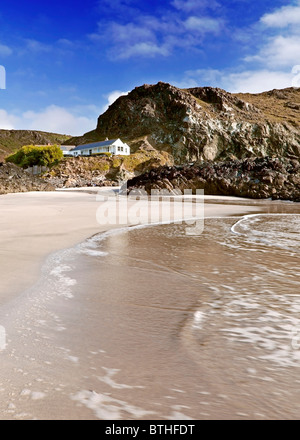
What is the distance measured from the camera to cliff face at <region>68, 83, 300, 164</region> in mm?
75875

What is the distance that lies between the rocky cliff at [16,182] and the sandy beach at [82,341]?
14628 millimetres

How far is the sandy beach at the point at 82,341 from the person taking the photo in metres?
1.42

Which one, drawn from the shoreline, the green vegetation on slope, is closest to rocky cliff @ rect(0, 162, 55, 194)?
the shoreline

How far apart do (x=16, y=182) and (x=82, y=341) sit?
18.1m

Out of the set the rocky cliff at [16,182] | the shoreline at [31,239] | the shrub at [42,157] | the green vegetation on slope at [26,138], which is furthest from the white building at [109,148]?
the green vegetation on slope at [26,138]

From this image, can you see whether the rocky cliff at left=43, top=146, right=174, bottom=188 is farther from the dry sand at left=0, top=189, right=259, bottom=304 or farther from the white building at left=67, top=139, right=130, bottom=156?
the dry sand at left=0, top=189, right=259, bottom=304

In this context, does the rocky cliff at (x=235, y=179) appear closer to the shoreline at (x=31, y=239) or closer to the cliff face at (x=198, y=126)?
the shoreline at (x=31, y=239)

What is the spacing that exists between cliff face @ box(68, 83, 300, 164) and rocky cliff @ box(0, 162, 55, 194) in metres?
51.8

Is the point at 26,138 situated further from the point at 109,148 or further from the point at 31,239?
the point at 31,239

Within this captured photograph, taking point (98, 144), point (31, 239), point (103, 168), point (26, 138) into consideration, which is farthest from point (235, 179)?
point (26, 138)

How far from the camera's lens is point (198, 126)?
7725cm

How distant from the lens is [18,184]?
1834cm
